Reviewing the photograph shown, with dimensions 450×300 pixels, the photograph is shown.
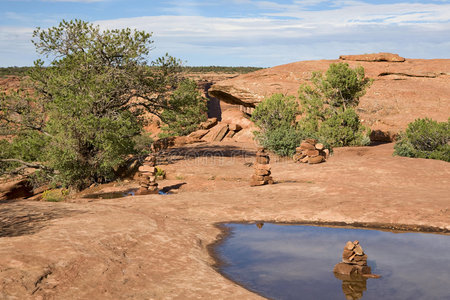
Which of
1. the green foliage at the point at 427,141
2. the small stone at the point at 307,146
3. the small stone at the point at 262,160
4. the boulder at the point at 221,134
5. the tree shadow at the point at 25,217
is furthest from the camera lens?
the boulder at the point at 221,134

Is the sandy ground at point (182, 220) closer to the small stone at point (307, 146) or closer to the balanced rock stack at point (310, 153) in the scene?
the balanced rock stack at point (310, 153)

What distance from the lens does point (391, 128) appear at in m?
32.4

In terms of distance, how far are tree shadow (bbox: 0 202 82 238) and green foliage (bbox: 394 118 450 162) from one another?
17970 mm

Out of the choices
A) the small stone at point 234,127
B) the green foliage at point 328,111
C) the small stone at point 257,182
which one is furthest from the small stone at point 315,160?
the small stone at point 234,127

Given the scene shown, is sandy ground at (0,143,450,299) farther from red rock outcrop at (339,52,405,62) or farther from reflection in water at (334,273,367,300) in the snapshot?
red rock outcrop at (339,52,405,62)

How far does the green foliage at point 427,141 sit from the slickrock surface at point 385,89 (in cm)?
825

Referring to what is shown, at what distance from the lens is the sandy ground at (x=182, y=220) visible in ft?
22.6

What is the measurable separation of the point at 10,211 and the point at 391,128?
27.8 m

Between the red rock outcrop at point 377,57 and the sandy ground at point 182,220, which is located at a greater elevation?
the red rock outcrop at point 377,57

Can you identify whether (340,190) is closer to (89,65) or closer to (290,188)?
(290,188)

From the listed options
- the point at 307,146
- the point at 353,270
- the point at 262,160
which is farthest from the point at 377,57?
the point at 353,270

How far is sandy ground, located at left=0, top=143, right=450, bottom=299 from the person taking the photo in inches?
271

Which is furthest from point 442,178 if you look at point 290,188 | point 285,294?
point 285,294

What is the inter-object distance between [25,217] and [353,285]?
7972 millimetres
